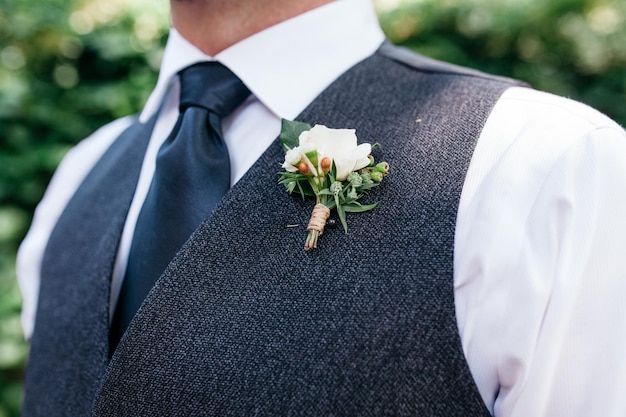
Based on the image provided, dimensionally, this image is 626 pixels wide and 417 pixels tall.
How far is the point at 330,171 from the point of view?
3.06 feet

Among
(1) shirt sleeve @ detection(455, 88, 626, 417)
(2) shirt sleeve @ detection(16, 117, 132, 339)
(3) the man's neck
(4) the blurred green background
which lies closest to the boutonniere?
(1) shirt sleeve @ detection(455, 88, 626, 417)

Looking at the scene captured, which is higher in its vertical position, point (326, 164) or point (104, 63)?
point (326, 164)

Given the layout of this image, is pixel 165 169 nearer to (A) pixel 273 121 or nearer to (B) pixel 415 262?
(A) pixel 273 121

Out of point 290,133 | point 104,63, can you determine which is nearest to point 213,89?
point 290,133

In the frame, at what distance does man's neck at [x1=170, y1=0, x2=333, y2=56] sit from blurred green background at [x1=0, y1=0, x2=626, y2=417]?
4.58 feet

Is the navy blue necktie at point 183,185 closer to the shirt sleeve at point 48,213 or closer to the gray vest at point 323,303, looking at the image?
the gray vest at point 323,303

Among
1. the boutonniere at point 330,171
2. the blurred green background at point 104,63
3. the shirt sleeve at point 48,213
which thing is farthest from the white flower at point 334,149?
the blurred green background at point 104,63

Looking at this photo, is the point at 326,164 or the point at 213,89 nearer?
the point at 326,164

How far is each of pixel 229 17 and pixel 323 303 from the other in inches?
22.0

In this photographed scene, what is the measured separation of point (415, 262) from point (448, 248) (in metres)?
0.05

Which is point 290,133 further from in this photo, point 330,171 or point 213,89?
point 213,89

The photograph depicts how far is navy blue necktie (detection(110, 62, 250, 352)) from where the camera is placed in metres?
1.04

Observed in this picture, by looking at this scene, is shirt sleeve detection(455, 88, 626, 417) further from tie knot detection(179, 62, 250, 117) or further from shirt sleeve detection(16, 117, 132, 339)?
shirt sleeve detection(16, 117, 132, 339)

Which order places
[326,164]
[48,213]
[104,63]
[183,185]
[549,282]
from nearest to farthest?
[549,282] < [326,164] < [183,185] < [48,213] < [104,63]
